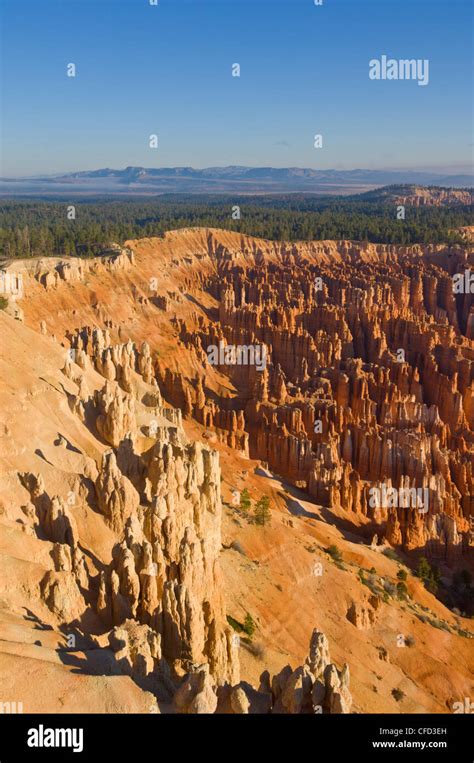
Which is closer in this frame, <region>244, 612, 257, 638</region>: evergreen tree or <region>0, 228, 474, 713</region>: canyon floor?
<region>0, 228, 474, 713</region>: canyon floor

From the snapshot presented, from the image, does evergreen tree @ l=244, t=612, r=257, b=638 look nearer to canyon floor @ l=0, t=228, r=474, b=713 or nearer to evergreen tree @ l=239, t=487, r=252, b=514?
canyon floor @ l=0, t=228, r=474, b=713

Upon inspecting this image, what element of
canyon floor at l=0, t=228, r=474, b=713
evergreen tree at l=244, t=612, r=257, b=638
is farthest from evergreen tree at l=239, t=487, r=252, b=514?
evergreen tree at l=244, t=612, r=257, b=638


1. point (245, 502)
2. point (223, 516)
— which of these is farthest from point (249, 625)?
point (245, 502)

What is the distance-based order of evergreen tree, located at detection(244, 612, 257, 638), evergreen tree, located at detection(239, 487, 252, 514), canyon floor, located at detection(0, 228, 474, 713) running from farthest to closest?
evergreen tree, located at detection(239, 487, 252, 514) → evergreen tree, located at detection(244, 612, 257, 638) → canyon floor, located at detection(0, 228, 474, 713)

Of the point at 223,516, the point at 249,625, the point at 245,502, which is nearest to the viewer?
the point at 249,625

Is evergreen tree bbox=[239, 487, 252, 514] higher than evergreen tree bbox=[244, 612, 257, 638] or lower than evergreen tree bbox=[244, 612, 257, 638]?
higher

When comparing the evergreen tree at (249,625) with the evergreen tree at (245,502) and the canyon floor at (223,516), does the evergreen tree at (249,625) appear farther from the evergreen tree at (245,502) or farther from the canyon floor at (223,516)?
the evergreen tree at (245,502)

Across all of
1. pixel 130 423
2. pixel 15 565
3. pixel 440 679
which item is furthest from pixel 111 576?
pixel 440 679

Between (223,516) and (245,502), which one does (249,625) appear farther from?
(245,502)

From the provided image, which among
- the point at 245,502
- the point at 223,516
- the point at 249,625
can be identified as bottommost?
the point at 249,625
